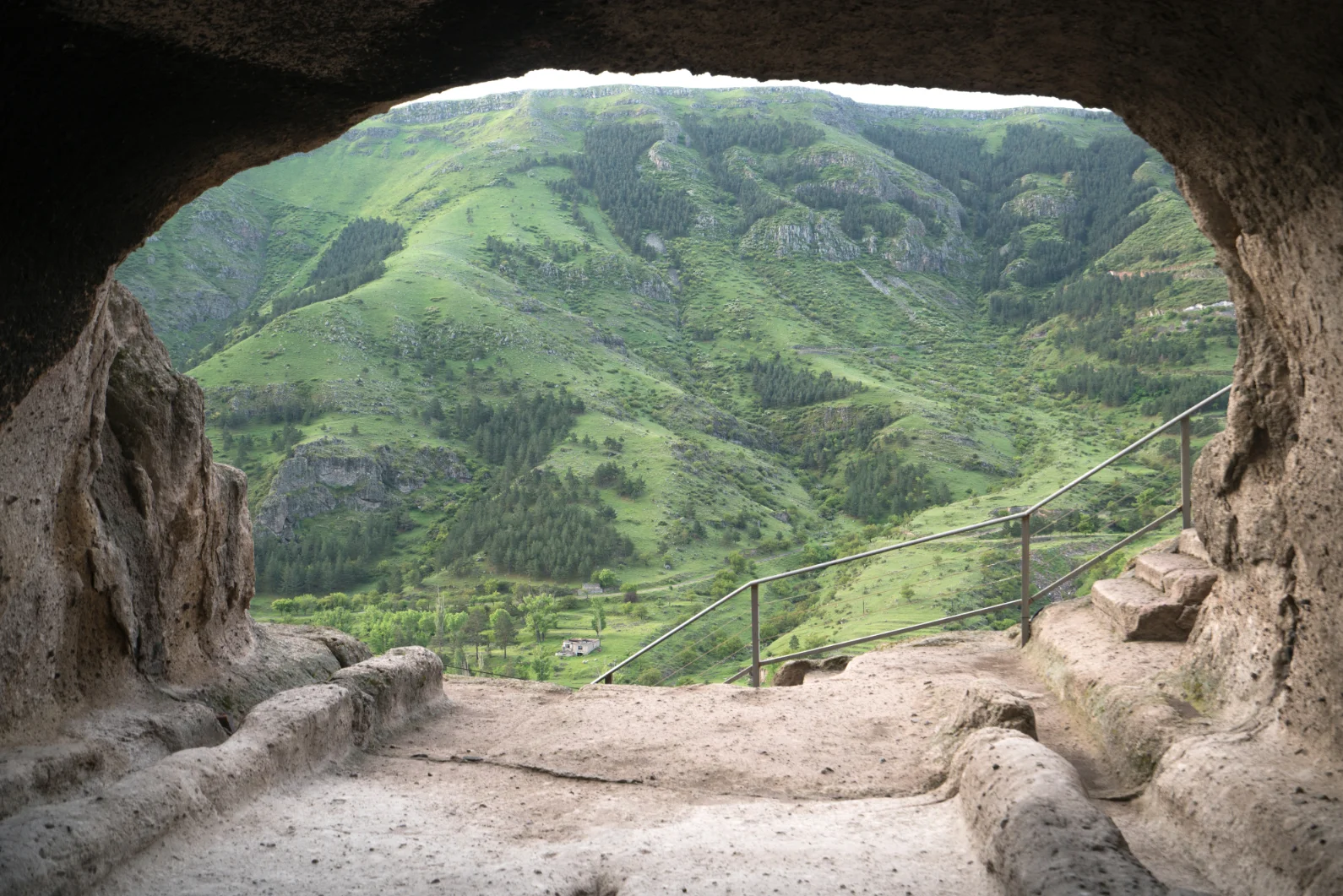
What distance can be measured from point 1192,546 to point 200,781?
7.29 m

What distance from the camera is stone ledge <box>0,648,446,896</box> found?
3.83 metres

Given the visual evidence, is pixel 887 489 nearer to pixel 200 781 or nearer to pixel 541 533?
pixel 541 533

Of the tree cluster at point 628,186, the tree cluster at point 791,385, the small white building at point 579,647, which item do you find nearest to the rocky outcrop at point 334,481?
the small white building at point 579,647

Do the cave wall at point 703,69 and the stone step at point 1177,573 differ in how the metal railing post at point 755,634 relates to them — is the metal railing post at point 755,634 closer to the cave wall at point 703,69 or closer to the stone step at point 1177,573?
the stone step at point 1177,573

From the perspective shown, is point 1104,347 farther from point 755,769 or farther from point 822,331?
point 755,769

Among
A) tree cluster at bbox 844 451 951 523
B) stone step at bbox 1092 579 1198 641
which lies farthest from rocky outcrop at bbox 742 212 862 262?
stone step at bbox 1092 579 1198 641

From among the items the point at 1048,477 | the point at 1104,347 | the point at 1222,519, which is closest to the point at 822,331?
the point at 1104,347

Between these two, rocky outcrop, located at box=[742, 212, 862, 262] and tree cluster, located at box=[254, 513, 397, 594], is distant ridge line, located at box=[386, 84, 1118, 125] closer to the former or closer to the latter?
rocky outcrop, located at box=[742, 212, 862, 262]

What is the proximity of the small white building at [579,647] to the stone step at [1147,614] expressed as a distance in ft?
153

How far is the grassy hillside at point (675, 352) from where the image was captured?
6531 centimetres

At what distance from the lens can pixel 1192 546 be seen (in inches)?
325

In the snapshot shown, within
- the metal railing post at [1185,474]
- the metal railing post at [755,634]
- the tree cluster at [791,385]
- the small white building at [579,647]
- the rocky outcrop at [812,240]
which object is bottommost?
the small white building at [579,647]

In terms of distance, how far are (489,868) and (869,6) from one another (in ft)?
12.4

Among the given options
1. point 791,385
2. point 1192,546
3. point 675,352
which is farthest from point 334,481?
point 1192,546
